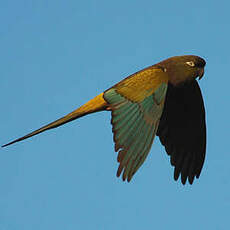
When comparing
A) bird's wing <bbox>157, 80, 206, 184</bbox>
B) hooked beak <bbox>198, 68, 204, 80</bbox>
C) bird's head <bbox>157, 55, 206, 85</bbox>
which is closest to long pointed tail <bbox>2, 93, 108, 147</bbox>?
bird's head <bbox>157, 55, 206, 85</bbox>

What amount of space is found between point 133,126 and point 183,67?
6.09ft

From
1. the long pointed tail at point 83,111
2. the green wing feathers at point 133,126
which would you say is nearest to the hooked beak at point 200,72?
the green wing feathers at point 133,126

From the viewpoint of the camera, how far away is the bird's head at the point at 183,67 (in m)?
9.75

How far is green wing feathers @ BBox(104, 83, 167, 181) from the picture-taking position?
8078 millimetres

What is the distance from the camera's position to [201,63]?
1010 centimetres

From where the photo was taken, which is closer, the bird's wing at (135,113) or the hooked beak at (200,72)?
the bird's wing at (135,113)

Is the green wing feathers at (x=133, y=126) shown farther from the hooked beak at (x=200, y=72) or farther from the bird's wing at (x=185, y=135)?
the bird's wing at (x=185, y=135)

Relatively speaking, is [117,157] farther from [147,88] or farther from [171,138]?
[171,138]

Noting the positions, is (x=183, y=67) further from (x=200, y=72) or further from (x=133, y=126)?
(x=133, y=126)

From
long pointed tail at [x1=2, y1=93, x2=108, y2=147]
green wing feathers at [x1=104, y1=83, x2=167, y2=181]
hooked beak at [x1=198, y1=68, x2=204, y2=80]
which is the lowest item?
green wing feathers at [x1=104, y1=83, x2=167, y2=181]

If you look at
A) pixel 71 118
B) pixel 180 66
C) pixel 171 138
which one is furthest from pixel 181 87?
pixel 71 118

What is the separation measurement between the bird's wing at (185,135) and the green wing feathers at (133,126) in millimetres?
1444

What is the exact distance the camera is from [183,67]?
32.3 ft

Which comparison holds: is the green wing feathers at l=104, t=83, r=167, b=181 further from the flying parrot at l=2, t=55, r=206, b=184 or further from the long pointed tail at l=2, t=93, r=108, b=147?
the long pointed tail at l=2, t=93, r=108, b=147
